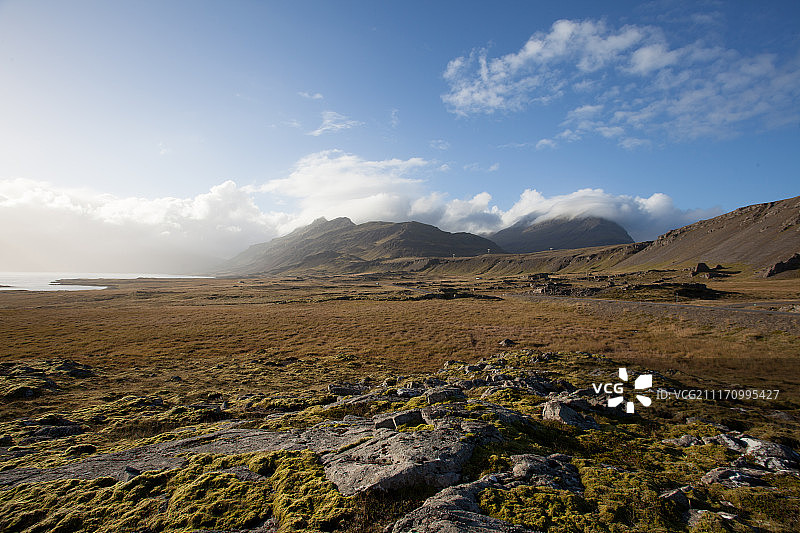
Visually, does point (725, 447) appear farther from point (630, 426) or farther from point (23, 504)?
point (23, 504)

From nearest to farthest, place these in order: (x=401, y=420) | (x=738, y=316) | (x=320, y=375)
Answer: (x=401, y=420)
(x=320, y=375)
(x=738, y=316)

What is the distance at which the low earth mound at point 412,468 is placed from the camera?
7078 millimetres

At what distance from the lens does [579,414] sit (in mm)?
13352

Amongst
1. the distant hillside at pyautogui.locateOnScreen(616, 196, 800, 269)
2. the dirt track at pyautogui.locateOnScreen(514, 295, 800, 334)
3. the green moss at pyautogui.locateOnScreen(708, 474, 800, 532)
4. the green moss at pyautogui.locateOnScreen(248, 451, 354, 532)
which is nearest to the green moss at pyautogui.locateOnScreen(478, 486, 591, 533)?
the green moss at pyautogui.locateOnScreen(248, 451, 354, 532)

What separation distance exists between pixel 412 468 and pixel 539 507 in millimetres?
2939

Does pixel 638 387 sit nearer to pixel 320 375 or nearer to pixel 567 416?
pixel 567 416

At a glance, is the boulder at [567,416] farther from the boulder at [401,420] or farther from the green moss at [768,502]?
the boulder at [401,420]

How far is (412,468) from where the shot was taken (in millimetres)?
8195

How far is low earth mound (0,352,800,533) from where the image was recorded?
7.08 meters

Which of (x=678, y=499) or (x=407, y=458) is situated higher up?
(x=407, y=458)

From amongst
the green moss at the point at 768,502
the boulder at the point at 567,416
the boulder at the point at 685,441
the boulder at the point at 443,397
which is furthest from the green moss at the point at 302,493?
the boulder at the point at 685,441

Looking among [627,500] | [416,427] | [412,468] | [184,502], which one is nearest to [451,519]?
[412,468]

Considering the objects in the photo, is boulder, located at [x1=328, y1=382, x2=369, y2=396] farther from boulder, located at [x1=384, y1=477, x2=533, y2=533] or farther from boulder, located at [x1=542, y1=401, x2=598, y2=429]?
boulder, located at [x1=384, y1=477, x2=533, y2=533]

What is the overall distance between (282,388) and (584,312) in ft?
178
